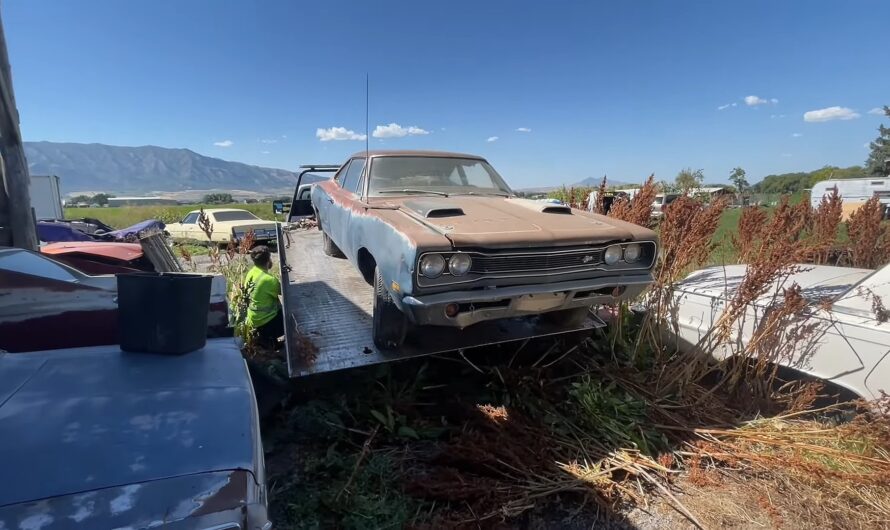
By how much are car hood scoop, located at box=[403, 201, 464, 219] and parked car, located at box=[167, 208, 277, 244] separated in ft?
28.8

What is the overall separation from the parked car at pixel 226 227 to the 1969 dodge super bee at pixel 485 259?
8.70 m

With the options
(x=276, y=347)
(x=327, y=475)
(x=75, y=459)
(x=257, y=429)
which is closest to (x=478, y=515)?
(x=327, y=475)

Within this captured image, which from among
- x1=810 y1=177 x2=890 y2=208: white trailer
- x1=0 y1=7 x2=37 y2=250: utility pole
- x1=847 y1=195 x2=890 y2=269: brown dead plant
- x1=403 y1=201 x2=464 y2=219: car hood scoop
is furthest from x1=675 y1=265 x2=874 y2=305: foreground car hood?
x1=810 y1=177 x2=890 y2=208: white trailer

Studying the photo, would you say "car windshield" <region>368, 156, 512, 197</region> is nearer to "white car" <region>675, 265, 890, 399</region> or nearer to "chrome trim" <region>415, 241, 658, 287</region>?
"chrome trim" <region>415, 241, 658, 287</region>

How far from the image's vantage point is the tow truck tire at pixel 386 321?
2.96 metres

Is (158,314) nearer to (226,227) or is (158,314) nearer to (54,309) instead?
(54,309)

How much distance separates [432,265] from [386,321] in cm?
70

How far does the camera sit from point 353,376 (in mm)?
3359

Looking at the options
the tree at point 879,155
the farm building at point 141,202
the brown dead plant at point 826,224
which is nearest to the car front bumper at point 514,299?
the brown dead plant at point 826,224

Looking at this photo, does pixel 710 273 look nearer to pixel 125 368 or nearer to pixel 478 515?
pixel 478 515

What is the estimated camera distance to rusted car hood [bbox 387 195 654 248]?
8.62ft

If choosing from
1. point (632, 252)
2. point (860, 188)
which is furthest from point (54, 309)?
point (860, 188)

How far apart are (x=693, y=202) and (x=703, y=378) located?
1603mm

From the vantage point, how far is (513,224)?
2.88 m
